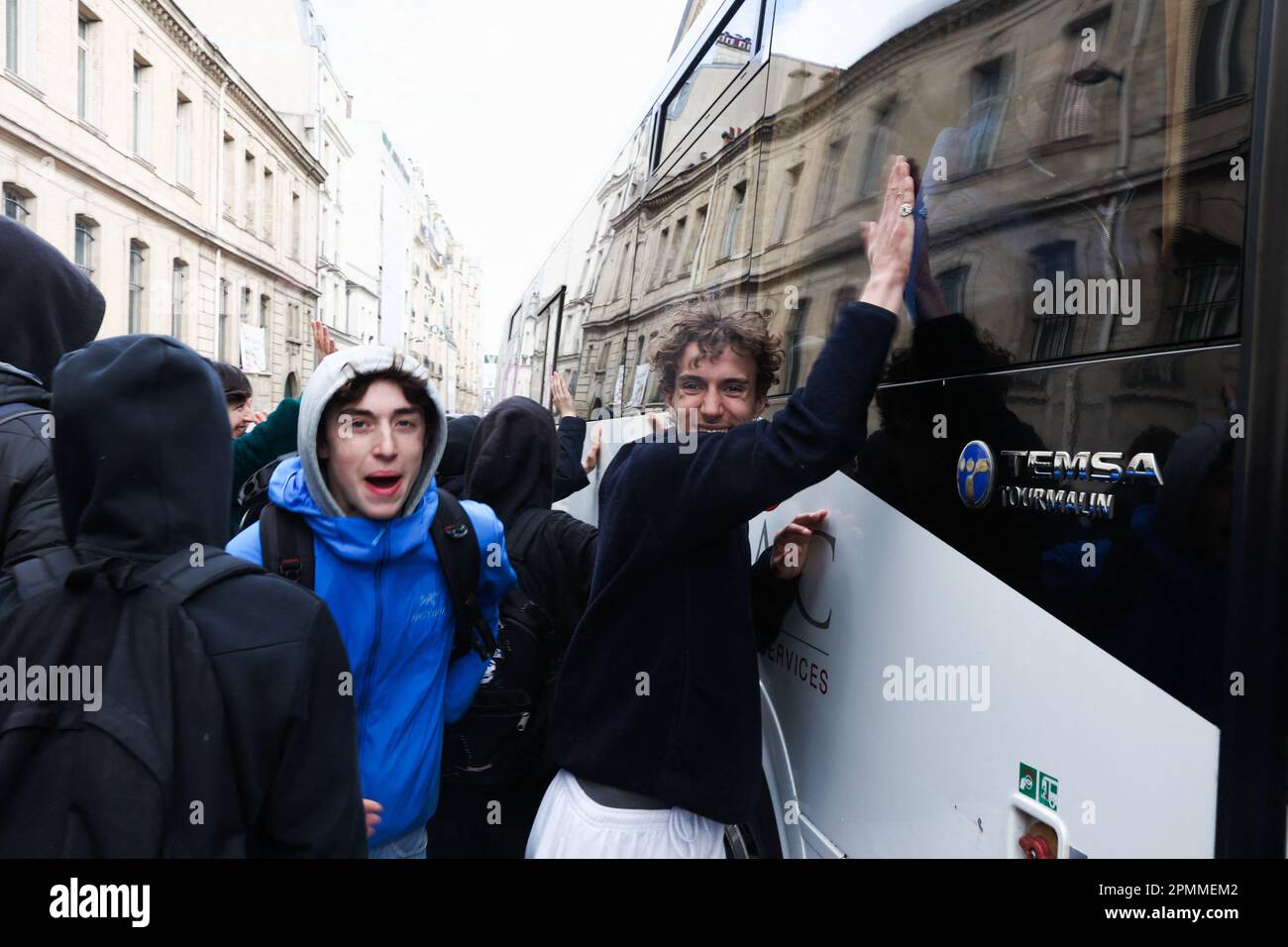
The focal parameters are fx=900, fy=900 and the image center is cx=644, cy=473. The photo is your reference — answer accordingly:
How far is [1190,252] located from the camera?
139 centimetres

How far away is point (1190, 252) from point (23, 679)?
5.96 ft

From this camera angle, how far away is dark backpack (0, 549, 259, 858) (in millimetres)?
1236

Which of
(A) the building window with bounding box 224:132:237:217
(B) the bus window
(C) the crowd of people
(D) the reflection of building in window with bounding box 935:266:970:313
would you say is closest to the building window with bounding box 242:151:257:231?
(A) the building window with bounding box 224:132:237:217

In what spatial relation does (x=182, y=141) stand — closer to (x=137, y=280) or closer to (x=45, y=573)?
(x=137, y=280)

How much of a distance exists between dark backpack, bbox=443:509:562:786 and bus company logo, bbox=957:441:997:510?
4.84 feet

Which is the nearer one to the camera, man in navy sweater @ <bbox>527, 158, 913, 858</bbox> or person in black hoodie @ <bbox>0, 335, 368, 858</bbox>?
person in black hoodie @ <bbox>0, 335, 368, 858</bbox>

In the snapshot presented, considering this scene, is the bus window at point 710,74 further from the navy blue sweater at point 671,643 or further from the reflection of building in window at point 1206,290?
the reflection of building in window at point 1206,290

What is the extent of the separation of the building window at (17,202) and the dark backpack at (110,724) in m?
20.6

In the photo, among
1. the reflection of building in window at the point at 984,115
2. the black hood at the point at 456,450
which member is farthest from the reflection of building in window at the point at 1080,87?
the black hood at the point at 456,450

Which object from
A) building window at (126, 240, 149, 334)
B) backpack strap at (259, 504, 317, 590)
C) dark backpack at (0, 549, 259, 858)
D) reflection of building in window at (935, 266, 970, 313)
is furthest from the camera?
building window at (126, 240, 149, 334)

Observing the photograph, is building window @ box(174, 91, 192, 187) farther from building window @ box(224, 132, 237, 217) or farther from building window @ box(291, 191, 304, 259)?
building window @ box(291, 191, 304, 259)

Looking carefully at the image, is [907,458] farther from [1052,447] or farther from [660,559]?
[660,559]

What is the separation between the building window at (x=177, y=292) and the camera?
2559cm
